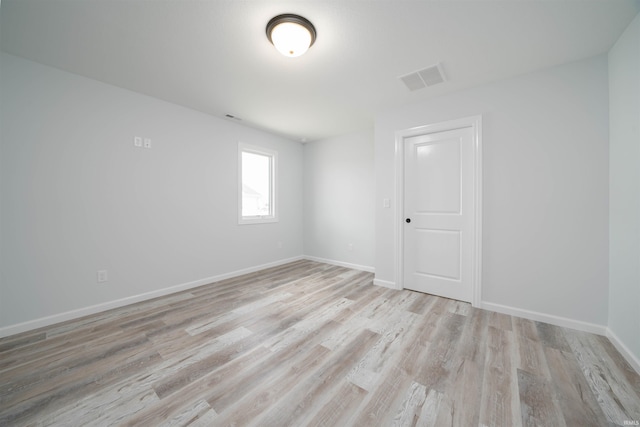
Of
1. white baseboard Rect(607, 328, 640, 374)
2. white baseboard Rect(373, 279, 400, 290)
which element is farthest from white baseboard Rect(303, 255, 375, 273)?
white baseboard Rect(607, 328, 640, 374)

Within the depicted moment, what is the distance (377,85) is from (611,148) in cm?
223

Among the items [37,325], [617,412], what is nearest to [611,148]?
[617,412]

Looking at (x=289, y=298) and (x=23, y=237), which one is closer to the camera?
(x=23, y=237)

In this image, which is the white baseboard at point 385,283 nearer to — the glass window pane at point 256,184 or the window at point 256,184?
the window at point 256,184

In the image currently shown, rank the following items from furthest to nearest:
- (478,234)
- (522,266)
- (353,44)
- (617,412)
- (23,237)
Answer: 1. (478,234)
2. (522,266)
3. (23,237)
4. (353,44)
5. (617,412)

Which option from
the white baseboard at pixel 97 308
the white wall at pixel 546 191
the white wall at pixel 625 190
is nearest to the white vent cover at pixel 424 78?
the white wall at pixel 546 191

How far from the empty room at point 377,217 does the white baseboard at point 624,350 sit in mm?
27

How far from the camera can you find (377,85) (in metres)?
2.75

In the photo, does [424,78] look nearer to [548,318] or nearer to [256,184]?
[548,318]

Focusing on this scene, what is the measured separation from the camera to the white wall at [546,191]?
2.17 meters

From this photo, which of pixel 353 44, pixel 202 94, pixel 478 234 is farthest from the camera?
pixel 202 94

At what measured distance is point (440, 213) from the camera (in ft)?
9.92

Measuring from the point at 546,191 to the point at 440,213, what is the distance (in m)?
1.01

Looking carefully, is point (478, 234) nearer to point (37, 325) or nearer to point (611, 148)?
point (611, 148)
